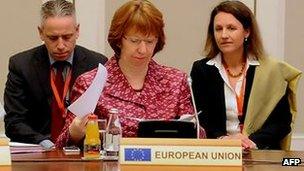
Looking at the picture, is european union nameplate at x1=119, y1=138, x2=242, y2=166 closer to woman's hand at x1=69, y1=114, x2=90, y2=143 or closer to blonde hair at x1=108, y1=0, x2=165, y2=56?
woman's hand at x1=69, y1=114, x2=90, y2=143

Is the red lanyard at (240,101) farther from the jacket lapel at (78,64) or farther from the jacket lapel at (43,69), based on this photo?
the jacket lapel at (43,69)

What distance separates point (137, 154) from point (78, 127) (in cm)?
54

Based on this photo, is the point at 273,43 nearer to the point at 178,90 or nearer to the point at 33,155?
the point at 178,90

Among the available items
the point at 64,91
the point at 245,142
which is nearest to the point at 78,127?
the point at 64,91

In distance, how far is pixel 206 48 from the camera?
3377mm

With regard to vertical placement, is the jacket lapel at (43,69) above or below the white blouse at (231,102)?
above

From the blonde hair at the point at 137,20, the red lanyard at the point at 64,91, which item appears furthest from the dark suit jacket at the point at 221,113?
the red lanyard at the point at 64,91

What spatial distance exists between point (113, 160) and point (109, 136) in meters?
A: 0.12

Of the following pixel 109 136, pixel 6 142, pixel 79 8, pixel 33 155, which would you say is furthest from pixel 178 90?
pixel 79 8

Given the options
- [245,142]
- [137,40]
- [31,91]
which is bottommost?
[245,142]

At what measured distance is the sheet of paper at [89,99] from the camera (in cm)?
228

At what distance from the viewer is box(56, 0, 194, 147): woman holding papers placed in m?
2.70

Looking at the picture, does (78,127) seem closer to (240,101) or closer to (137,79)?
(137,79)

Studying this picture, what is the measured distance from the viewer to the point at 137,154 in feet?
6.71
